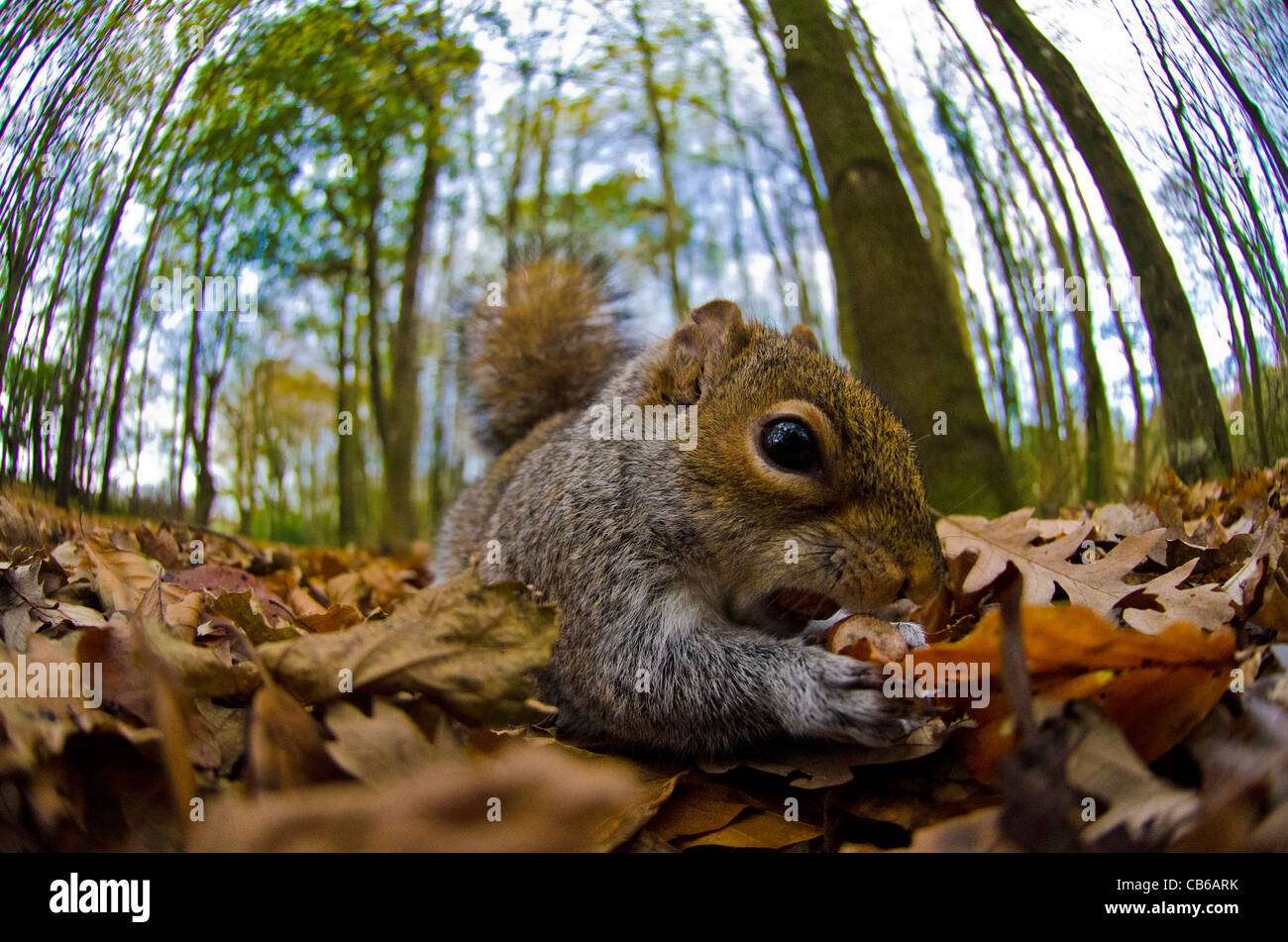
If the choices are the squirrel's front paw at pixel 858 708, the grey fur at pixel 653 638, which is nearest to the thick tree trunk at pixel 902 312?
the grey fur at pixel 653 638

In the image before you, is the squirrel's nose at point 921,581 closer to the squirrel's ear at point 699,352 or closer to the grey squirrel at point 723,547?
the grey squirrel at point 723,547

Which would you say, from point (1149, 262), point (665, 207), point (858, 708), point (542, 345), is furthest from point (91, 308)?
point (1149, 262)

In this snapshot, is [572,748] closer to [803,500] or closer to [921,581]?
[803,500]

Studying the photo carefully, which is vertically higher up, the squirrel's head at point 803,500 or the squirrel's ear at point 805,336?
the squirrel's ear at point 805,336

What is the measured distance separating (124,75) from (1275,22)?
3.22m

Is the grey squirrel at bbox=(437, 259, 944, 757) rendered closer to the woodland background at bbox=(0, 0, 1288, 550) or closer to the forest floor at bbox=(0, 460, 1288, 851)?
the forest floor at bbox=(0, 460, 1288, 851)

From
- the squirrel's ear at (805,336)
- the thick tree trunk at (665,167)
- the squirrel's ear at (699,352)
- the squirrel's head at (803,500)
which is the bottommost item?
the squirrel's head at (803,500)

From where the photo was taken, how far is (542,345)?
4012mm

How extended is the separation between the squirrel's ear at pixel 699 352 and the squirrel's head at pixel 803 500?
0.32ft

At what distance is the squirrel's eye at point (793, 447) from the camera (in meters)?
1.85

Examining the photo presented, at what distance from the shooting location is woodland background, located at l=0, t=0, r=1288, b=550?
6.93 feet

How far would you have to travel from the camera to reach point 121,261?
2.55 meters

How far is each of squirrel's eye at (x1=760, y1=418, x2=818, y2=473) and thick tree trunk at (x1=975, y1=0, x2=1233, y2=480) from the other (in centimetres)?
135
